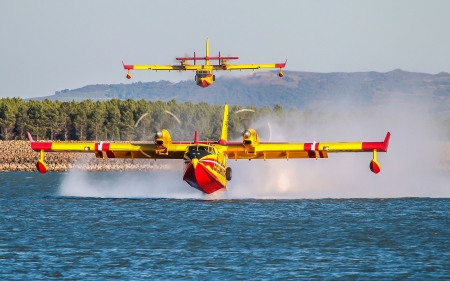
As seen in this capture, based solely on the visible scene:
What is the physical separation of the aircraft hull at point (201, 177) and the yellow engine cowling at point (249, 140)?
2.53 meters

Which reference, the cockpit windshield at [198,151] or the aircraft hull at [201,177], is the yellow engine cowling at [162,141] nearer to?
the cockpit windshield at [198,151]

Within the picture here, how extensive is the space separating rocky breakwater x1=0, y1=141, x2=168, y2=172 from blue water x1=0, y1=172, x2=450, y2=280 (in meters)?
50.7

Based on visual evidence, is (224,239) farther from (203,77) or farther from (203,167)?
(203,77)

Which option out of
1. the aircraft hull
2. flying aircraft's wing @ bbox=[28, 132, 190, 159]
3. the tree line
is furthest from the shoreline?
the aircraft hull

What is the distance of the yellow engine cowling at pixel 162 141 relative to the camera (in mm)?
42219

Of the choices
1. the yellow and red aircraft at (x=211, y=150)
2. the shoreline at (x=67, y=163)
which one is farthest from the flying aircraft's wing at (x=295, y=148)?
the shoreline at (x=67, y=163)

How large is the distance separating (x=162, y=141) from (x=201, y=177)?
3.64m

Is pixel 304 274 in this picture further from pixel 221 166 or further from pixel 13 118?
pixel 13 118

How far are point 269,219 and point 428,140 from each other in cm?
3158

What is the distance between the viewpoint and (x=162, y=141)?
140 ft

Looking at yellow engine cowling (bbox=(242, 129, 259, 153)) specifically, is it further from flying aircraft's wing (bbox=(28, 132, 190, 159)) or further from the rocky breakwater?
the rocky breakwater

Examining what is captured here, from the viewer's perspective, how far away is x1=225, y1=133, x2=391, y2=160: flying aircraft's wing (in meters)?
42.2

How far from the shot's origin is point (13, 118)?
118 metres

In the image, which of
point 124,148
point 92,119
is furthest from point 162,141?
point 92,119
